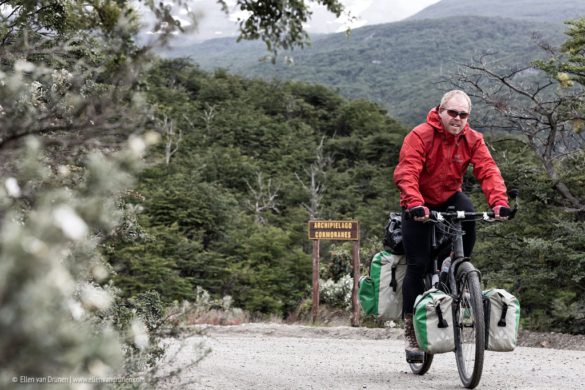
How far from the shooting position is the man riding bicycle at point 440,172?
4.71 metres

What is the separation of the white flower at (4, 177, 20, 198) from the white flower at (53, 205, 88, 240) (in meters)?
0.30

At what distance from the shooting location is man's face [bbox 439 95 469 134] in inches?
185

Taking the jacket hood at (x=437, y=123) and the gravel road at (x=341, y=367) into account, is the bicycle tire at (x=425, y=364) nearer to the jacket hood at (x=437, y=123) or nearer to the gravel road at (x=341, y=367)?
the gravel road at (x=341, y=367)

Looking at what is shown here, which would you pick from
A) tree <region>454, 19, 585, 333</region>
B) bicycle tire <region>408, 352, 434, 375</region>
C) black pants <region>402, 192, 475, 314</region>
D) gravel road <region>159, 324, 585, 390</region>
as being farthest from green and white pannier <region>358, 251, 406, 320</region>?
tree <region>454, 19, 585, 333</region>

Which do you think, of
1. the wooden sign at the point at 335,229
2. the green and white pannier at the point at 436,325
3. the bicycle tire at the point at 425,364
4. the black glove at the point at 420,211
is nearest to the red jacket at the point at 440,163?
the black glove at the point at 420,211

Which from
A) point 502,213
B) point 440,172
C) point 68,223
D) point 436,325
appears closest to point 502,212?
point 502,213

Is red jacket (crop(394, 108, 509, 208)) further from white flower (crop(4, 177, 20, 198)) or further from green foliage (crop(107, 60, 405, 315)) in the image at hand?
white flower (crop(4, 177, 20, 198))

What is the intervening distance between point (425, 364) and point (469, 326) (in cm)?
91

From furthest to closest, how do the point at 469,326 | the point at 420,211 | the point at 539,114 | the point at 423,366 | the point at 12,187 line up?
the point at 539,114, the point at 423,366, the point at 469,326, the point at 420,211, the point at 12,187

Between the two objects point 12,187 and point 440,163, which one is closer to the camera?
point 12,187

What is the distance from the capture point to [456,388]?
488 cm

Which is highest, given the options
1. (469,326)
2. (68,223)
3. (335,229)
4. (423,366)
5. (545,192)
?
(68,223)

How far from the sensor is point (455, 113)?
15.4 ft

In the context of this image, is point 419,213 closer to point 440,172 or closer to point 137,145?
point 440,172
